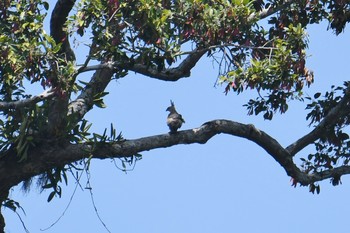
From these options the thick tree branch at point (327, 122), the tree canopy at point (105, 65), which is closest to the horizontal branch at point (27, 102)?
the tree canopy at point (105, 65)

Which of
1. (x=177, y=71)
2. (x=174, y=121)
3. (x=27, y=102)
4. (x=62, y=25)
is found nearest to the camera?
(x=27, y=102)

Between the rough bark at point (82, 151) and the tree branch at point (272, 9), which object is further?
the tree branch at point (272, 9)

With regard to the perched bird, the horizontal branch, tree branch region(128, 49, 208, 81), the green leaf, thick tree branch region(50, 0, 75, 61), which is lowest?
the green leaf

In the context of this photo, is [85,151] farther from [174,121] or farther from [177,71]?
[177,71]

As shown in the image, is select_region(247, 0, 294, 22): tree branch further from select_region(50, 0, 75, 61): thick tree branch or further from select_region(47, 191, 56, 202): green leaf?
select_region(47, 191, 56, 202): green leaf

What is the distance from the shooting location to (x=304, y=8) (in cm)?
1425

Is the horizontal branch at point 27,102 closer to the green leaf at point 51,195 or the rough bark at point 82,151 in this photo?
the rough bark at point 82,151

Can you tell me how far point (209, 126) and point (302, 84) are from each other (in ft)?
4.39

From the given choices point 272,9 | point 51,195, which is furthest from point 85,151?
point 272,9

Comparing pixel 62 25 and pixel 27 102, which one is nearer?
pixel 27 102

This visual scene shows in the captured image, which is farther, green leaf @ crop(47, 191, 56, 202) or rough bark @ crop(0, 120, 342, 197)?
green leaf @ crop(47, 191, 56, 202)

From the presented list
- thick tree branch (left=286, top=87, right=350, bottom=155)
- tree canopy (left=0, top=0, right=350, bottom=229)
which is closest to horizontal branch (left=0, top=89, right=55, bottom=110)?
tree canopy (left=0, top=0, right=350, bottom=229)

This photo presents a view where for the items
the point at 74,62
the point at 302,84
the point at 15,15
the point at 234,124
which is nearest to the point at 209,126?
the point at 234,124

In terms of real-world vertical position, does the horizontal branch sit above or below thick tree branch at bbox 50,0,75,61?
below
